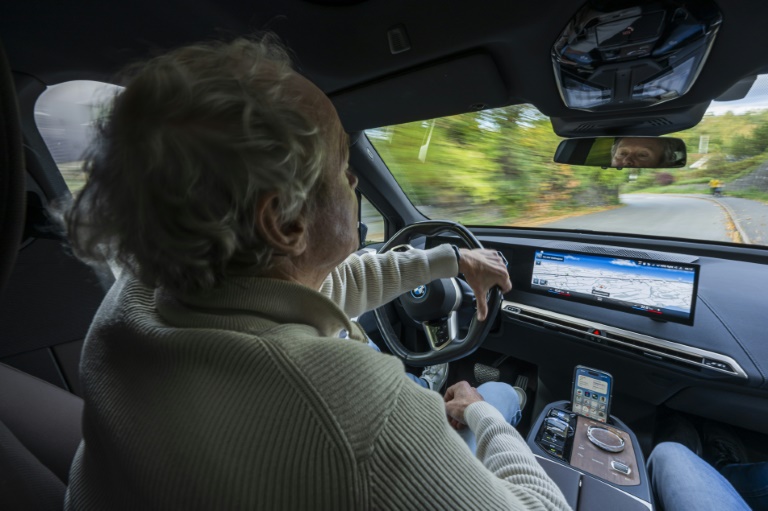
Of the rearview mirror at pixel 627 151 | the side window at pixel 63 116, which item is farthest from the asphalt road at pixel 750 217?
the side window at pixel 63 116

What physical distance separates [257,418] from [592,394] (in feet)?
6.34

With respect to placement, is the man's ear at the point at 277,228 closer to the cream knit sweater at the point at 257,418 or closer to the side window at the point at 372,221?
the cream knit sweater at the point at 257,418

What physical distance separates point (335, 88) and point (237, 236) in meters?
1.39

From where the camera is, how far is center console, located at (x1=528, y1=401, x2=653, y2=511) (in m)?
1.24

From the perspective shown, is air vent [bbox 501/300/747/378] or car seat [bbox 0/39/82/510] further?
air vent [bbox 501/300/747/378]

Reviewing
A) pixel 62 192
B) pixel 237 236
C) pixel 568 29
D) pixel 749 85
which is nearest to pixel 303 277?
pixel 237 236

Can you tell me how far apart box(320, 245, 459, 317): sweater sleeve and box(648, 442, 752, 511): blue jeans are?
46.0 inches

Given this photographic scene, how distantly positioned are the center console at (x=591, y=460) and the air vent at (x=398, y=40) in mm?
1683

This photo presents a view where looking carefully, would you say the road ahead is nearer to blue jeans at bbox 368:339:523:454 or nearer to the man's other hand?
blue jeans at bbox 368:339:523:454

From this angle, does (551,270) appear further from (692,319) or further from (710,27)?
(710,27)

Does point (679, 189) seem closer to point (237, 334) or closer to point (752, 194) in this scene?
point (752, 194)

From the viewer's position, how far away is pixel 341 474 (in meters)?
0.44

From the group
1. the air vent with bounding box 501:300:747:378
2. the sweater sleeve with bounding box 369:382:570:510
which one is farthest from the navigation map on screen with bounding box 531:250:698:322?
the sweater sleeve with bounding box 369:382:570:510

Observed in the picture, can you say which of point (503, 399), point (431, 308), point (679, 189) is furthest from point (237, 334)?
point (679, 189)
